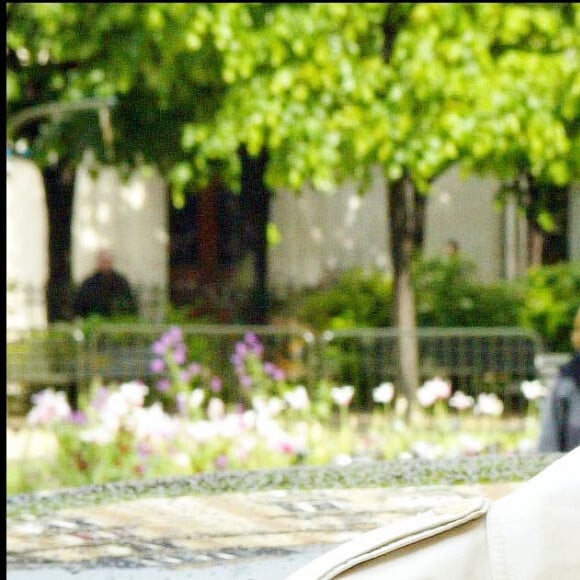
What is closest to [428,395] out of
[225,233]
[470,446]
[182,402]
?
[470,446]

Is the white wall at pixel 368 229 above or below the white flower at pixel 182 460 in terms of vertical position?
above

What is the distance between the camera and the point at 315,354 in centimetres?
904

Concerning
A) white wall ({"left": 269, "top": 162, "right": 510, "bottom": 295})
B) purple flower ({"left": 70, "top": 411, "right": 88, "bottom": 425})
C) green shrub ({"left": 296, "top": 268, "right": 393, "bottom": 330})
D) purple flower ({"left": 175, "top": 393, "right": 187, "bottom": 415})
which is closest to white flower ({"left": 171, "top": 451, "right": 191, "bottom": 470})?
purple flower ({"left": 175, "top": 393, "right": 187, "bottom": 415})

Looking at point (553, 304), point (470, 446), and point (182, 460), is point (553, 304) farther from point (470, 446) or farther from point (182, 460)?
point (182, 460)

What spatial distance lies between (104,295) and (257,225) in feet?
10.7

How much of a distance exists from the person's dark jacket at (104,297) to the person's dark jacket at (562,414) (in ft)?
29.2

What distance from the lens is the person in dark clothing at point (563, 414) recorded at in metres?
4.57

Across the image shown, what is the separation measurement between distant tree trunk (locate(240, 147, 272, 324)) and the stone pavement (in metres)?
13.2

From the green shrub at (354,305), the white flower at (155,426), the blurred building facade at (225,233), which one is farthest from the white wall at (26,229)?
the white flower at (155,426)

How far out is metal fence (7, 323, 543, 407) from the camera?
9078mm

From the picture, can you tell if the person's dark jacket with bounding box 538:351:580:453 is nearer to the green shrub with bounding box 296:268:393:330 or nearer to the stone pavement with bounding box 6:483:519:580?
the stone pavement with bounding box 6:483:519:580

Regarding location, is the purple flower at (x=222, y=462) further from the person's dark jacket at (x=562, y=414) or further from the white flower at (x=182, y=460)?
the person's dark jacket at (x=562, y=414)

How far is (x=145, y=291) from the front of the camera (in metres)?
16.3

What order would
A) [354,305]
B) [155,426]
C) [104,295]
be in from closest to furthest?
[155,426] → [354,305] → [104,295]
